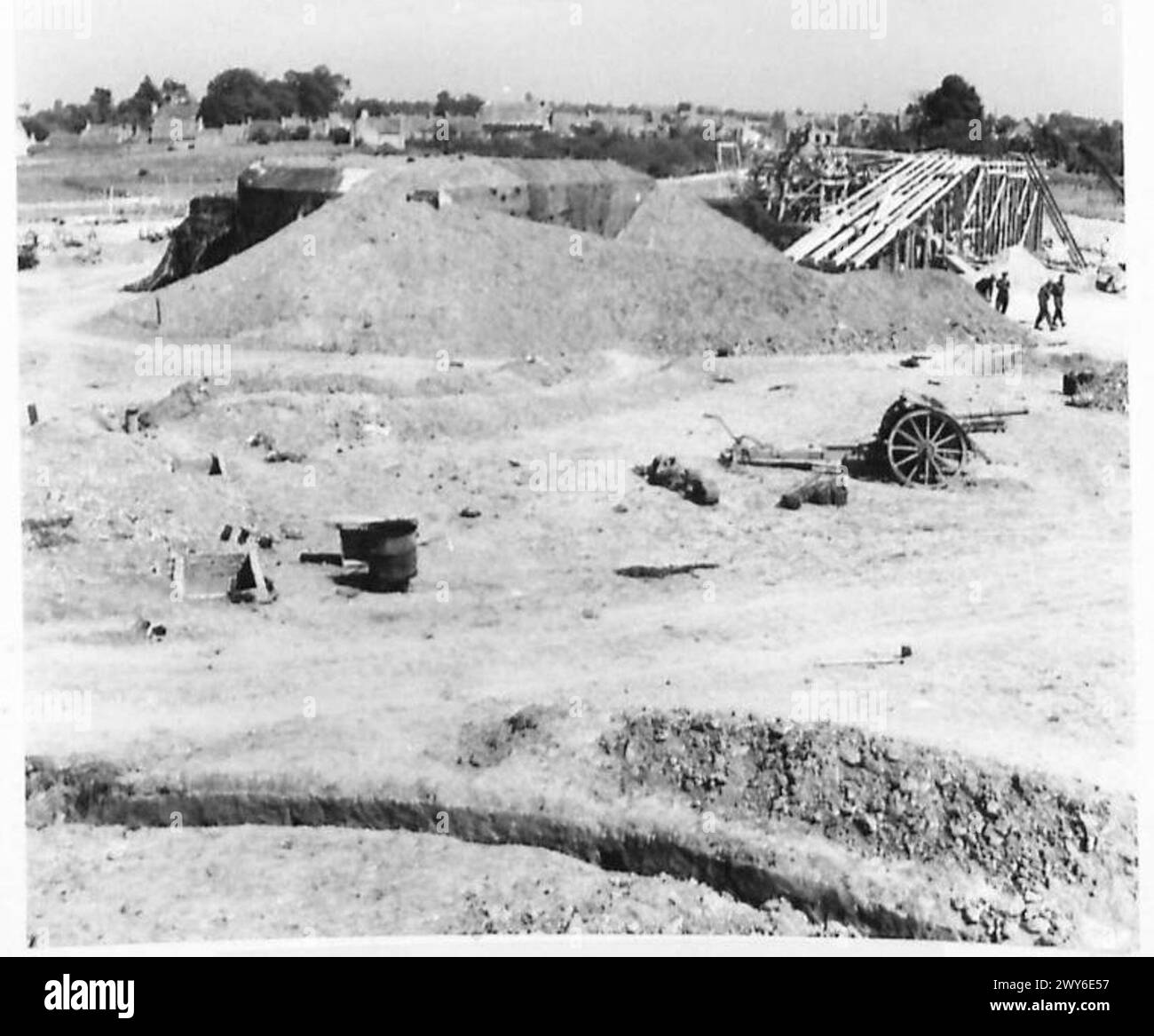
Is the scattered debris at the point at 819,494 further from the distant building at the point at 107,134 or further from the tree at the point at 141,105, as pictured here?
the distant building at the point at 107,134

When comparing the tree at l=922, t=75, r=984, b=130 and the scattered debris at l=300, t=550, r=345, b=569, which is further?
the tree at l=922, t=75, r=984, b=130

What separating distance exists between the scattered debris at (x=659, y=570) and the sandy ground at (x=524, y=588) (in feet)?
0.52

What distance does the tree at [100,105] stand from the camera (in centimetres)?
1789

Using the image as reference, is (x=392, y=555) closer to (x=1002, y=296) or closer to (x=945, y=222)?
(x=1002, y=296)

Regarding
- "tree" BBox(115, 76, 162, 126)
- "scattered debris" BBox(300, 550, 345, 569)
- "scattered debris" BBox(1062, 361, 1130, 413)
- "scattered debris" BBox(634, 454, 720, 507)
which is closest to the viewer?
"scattered debris" BBox(300, 550, 345, 569)

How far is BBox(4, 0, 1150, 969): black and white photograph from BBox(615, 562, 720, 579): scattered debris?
16 centimetres

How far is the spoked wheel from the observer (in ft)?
56.5

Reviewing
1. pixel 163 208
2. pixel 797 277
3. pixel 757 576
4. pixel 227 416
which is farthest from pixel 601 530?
pixel 163 208

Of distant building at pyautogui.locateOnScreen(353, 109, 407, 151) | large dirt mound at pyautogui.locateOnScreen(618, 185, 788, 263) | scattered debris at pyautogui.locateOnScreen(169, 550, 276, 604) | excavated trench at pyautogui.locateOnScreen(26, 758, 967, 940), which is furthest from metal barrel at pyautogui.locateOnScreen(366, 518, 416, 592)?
distant building at pyautogui.locateOnScreen(353, 109, 407, 151)

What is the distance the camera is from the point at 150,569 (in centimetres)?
1509

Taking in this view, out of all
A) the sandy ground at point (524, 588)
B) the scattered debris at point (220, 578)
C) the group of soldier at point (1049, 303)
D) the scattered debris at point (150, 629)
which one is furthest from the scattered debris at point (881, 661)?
the group of soldier at point (1049, 303)

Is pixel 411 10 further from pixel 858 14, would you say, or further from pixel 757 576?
pixel 757 576

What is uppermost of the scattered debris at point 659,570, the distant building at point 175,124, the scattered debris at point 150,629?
the distant building at point 175,124

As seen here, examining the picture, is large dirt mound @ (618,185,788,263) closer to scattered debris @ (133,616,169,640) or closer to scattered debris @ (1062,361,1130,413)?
scattered debris @ (1062,361,1130,413)
